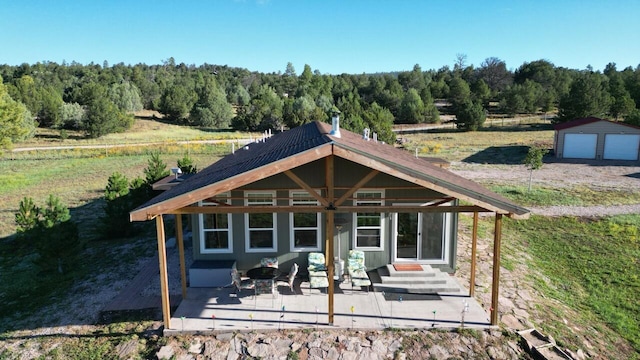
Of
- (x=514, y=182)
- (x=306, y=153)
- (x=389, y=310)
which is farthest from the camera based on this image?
(x=514, y=182)

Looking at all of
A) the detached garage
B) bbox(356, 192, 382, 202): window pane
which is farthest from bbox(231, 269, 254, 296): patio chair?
→ the detached garage

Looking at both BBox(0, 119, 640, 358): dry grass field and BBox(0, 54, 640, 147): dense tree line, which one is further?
BBox(0, 54, 640, 147): dense tree line

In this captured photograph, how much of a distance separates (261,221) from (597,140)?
111 ft

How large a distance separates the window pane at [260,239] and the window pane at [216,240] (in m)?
0.64

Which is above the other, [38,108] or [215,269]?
[38,108]

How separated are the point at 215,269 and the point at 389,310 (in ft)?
14.1

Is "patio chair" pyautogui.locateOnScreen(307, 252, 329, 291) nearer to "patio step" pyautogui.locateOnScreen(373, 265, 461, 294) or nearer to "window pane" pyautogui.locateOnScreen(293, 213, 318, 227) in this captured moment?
"window pane" pyautogui.locateOnScreen(293, 213, 318, 227)

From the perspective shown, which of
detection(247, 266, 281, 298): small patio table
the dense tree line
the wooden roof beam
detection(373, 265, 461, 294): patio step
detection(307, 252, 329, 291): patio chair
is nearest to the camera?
the wooden roof beam

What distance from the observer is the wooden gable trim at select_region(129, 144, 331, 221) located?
700cm

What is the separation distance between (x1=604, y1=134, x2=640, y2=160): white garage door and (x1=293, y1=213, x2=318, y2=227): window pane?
32.9 m

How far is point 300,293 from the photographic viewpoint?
9.51 meters

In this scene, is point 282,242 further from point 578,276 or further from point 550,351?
point 578,276

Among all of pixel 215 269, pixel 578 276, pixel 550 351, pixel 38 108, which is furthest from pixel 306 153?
pixel 38 108

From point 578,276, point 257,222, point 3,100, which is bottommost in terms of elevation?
point 578,276
